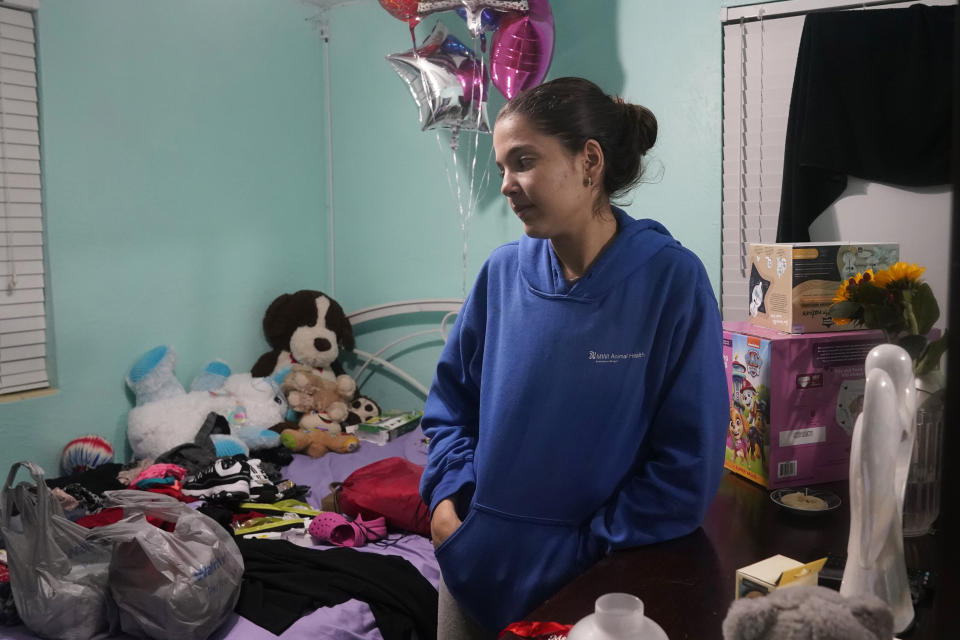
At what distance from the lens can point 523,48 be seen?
260 centimetres

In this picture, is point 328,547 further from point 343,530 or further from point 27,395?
point 27,395

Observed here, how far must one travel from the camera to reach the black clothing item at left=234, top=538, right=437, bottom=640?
175cm

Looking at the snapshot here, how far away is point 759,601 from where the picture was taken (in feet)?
1.70

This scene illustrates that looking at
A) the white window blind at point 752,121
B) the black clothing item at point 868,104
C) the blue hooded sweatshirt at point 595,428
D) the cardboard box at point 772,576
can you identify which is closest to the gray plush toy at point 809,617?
the cardboard box at point 772,576

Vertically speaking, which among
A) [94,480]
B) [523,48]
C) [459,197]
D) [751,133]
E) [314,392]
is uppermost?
[523,48]

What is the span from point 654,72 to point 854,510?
7.26 feet

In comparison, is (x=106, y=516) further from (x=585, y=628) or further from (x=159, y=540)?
(x=585, y=628)

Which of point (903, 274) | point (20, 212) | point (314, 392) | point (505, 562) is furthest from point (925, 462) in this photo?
→ point (20, 212)

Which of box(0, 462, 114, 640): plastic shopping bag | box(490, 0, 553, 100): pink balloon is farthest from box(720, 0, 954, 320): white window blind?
box(0, 462, 114, 640): plastic shopping bag

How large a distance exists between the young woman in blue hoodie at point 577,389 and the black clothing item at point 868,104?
127 centimetres

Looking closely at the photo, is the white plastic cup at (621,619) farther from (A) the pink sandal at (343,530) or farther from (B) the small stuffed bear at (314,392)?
(B) the small stuffed bear at (314,392)

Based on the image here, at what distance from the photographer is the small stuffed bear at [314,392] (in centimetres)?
312

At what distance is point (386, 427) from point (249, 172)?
1291mm

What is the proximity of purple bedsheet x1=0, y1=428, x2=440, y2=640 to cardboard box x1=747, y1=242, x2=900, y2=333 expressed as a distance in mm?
1108
